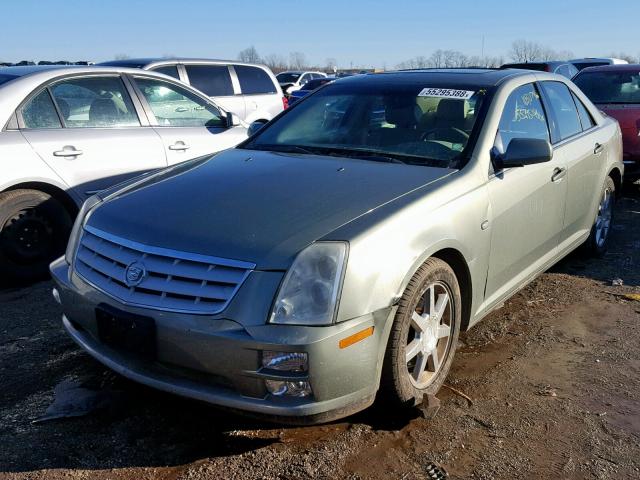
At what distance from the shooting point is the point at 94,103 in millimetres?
5465

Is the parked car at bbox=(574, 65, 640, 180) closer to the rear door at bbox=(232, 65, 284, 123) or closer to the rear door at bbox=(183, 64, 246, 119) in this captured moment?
the rear door at bbox=(232, 65, 284, 123)

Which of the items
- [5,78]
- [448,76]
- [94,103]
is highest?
[5,78]

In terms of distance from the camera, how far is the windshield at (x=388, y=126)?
371 centimetres

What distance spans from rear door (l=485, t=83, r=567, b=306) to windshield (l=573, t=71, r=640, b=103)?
17.2ft

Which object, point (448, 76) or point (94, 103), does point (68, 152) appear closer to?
point (94, 103)

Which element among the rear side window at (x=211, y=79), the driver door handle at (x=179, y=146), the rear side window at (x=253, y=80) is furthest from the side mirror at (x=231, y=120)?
the rear side window at (x=253, y=80)

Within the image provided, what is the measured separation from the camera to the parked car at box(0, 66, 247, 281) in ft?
15.8

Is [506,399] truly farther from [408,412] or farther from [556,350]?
[556,350]

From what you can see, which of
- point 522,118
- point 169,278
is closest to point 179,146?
point 522,118

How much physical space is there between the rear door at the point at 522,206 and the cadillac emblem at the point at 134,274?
187 centimetres

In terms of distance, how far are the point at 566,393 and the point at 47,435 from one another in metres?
2.60

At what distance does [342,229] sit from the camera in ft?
8.99

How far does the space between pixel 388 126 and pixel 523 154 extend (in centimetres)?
85

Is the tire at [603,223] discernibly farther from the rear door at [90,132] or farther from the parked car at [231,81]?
the parked car at [231,81]
